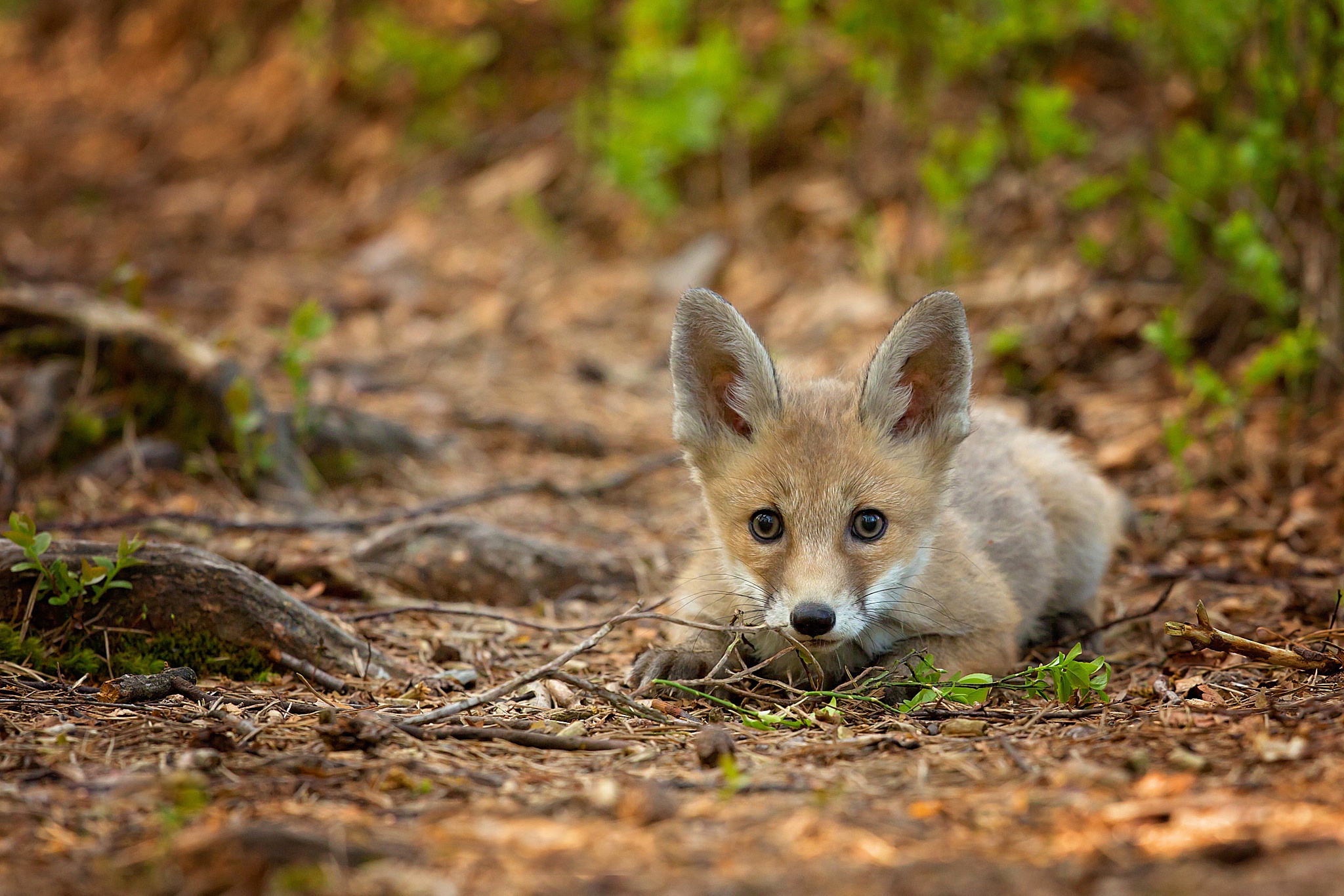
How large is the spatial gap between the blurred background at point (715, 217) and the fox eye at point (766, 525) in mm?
1949

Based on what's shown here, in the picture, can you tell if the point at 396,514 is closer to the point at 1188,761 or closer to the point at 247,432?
the point at 247,432

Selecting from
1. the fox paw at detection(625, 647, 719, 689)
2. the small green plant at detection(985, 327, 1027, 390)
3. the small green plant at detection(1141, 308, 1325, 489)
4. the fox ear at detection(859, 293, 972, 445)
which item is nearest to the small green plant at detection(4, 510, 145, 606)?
the fox paw at detection(625, 647, 719, 689)

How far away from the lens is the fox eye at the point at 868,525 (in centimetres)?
358

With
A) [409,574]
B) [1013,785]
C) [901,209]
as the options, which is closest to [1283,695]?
[1013,785]

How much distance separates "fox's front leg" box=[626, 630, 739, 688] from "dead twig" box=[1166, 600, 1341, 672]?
4.57ft

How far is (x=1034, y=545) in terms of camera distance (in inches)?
173

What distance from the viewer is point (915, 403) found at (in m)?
3.93

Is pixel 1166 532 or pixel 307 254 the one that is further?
pixel 307 254

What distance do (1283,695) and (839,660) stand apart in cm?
130

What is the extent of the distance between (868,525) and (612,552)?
1.80 meters

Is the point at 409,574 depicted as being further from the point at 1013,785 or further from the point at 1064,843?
the point at 1064,843

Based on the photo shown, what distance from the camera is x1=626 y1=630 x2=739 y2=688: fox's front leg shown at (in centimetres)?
350

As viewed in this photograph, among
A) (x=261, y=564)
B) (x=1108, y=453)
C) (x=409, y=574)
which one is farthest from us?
(x=1108, y=453)

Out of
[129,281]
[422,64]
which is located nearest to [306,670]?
[129,281]
